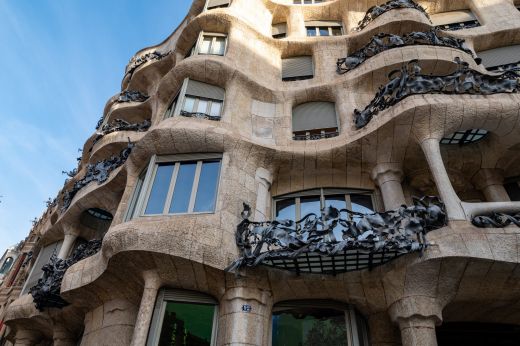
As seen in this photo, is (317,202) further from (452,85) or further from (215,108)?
(452,85)

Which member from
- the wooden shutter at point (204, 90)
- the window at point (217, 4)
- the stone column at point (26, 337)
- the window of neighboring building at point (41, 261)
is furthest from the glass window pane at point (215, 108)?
the stone column at point (26, 337)

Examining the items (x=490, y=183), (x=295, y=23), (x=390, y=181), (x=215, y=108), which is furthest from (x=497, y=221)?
(x=295, y=23)

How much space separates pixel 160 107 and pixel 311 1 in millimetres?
9441

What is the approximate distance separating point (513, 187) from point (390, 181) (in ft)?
12.0

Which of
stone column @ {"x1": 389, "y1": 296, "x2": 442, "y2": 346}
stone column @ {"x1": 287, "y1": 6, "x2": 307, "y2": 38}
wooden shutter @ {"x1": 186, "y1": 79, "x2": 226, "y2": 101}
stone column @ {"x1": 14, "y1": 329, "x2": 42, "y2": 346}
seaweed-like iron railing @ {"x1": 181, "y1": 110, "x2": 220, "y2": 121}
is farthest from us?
stone column @ {"x1": 287, "y1": 6, "x2": 307, "y2": 38}

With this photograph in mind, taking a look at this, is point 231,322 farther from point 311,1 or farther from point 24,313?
point 311,1

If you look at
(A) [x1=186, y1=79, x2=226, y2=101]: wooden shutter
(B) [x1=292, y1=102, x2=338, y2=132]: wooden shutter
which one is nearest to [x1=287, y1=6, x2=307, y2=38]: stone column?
(B) [x1=292, y1=102, x2=338, y2=132]: wooden shutter

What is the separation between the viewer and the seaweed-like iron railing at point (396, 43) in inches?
444

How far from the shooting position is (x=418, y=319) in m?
6.50

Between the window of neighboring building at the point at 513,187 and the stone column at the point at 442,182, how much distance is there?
326 cm

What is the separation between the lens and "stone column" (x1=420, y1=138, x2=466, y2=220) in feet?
22.8

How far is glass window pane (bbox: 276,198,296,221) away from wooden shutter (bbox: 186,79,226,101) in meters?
3.90

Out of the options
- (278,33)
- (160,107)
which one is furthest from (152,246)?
(278,33)

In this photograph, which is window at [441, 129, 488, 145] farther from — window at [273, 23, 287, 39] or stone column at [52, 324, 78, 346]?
stone column at [52, 324, 78, 346]
